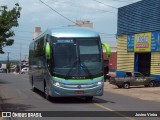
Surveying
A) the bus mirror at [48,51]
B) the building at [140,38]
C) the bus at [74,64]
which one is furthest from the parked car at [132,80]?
the bus mirror at [48,51]

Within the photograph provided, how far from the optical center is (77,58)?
20.2 meters

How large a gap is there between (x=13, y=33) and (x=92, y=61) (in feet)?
80.2

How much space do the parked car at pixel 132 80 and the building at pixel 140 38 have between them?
1368 mm

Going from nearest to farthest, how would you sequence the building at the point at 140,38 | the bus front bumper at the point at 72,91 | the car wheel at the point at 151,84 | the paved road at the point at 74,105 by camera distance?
the paved road at the point at 74,105 → the bus front bumper at the point at 72,91 → the car wheel at the point at 151,84 → the building at the point at 140,38

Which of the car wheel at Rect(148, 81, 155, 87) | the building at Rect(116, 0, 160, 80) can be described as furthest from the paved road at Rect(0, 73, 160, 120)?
the building at Rect(116, 0, 160, 80)

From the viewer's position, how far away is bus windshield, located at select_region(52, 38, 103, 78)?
20125 millimetres

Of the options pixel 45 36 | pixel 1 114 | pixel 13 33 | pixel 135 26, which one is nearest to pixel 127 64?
pixel 135 26

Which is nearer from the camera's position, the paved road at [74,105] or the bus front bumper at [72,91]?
the paved road at [74,105]

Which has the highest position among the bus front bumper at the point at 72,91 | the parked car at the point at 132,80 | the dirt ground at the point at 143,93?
the bus front bumper at the point at 72,91

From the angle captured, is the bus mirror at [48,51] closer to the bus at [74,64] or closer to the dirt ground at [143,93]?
the bus at [74,64]

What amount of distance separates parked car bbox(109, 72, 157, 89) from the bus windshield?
1705 cm

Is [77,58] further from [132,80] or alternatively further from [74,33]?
[132,80]

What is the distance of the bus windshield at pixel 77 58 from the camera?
20125mm

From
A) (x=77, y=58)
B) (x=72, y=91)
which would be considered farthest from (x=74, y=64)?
(x=72, y=91)
